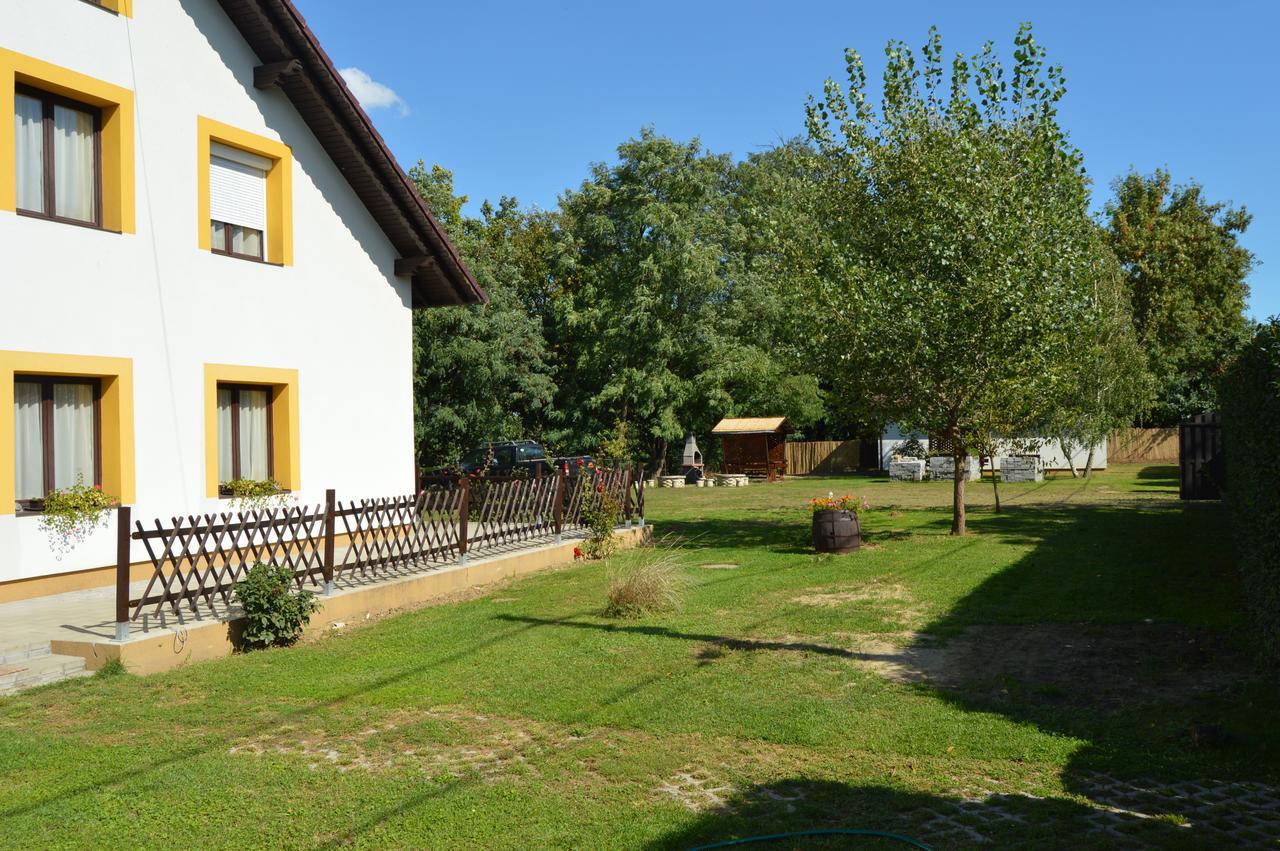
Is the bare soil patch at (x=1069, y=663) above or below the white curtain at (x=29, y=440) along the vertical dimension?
below

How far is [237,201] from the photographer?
44.5 feet

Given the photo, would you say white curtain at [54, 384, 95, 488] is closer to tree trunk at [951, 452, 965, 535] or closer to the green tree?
tree trunk at [951, 452, 965, 535]

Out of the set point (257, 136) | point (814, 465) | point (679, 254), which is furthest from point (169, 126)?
point (814, 465)

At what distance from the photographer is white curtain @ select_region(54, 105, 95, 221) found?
11.4 m

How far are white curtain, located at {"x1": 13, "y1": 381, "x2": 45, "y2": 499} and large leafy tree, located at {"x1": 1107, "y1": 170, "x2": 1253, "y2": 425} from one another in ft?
164

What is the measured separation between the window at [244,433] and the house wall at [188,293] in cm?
52

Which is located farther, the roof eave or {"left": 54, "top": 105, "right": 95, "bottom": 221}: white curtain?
the roof eave

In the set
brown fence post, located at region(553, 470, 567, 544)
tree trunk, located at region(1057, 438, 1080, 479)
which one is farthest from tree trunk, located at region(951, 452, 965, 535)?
tree trunk, located at region(1057, 438, 1080, 479)

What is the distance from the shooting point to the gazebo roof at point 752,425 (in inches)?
1678

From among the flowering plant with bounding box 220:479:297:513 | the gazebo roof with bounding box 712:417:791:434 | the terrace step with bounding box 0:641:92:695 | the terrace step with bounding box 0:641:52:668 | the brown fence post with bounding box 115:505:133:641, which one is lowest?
the terrace step with bounding box 0:641:92:695

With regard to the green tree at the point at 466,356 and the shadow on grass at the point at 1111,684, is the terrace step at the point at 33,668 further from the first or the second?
the green tree at the point at 466,356

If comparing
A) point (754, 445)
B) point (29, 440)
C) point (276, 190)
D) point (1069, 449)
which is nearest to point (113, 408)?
point (29, 440)

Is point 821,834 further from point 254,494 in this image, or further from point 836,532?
point 836,532

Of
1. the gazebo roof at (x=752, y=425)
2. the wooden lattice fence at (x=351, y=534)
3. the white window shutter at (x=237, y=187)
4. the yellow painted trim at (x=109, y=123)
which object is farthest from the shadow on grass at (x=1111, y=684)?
the gazebo roof at (x=752, y=425)
